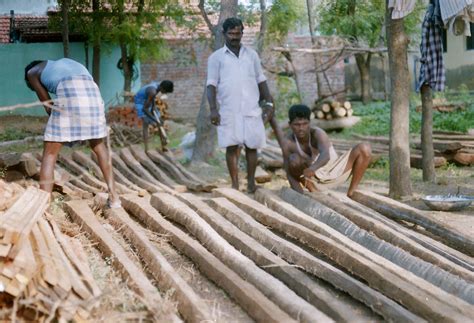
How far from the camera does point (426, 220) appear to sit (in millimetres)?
5539

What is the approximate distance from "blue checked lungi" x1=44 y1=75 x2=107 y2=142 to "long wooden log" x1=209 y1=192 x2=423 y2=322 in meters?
1.34

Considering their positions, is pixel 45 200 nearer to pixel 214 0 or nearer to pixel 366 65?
pixel 214 0

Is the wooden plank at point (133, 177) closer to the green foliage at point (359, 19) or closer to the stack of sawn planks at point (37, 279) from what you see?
the stack of sawn planks at point (37, 279)

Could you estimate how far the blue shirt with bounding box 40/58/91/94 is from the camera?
6250 mm

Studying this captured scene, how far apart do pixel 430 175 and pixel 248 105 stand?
2.75 metres

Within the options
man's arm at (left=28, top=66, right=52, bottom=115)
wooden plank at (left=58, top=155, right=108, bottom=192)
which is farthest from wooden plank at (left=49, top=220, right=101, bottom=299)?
wooden plank at (left=58, top=155, right=108, bottom=192)

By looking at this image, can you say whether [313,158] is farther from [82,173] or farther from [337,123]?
[337,123]

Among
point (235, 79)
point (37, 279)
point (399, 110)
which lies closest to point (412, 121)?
point (399, 110)

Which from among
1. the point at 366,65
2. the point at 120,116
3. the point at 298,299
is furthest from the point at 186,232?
the point at 366,65

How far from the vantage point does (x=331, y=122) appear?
1558 cm

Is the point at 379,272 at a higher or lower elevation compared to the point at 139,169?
lower

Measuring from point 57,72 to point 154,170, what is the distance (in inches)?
145

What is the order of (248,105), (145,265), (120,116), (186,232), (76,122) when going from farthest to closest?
1. (120,116)
2. (248,105)
3. (76,122)
4. (186,232)
5. (145,265)

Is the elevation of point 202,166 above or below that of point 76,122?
below
